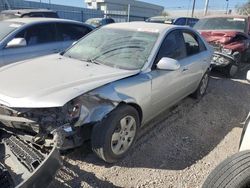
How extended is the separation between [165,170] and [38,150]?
150 centimetres

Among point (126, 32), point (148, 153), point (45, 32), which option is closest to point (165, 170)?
point (148, 153)

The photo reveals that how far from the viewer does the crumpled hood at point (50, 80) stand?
2625 mm

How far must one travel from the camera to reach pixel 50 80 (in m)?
3.00

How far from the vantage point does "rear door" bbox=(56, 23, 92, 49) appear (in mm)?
6422

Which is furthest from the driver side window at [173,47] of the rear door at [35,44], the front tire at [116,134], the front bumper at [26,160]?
the rear door at [35,44]

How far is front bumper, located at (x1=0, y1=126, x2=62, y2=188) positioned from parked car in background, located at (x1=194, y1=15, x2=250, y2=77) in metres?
5.89

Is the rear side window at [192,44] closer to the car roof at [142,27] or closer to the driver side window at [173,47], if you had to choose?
the driver side window at [173,47]

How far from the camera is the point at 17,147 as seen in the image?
9.04 ft

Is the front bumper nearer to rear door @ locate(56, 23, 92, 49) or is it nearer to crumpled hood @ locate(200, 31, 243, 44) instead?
rear door @ locate(56, 23, 92, 49)

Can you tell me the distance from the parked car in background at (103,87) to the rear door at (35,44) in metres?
1.71

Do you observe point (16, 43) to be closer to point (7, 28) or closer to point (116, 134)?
point (7, 28)

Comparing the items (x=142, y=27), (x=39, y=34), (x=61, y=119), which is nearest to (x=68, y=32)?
(x=39, y=34)

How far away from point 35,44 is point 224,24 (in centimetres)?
611

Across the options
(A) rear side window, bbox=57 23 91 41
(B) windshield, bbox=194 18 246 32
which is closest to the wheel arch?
(A) rear side window, bbox=57 23 91 41
